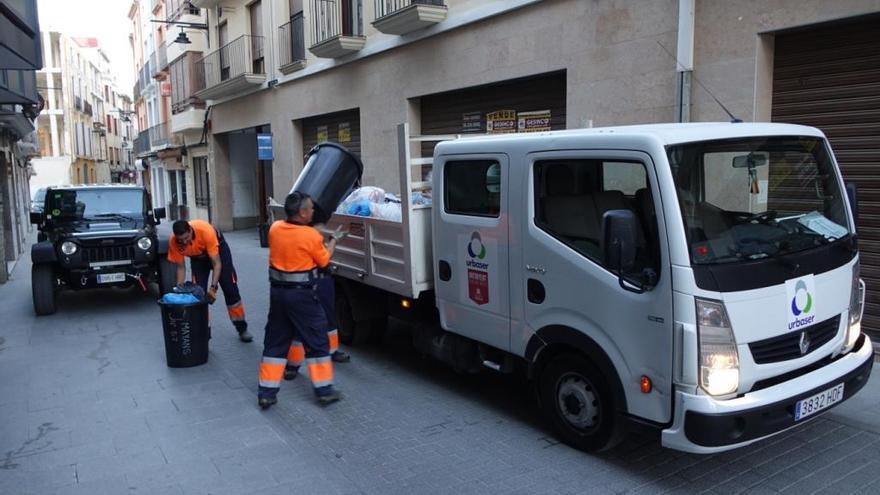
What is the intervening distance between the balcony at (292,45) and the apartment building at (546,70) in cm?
5

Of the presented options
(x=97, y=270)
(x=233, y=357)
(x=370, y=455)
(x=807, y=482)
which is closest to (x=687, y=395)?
(x=807, y=482)

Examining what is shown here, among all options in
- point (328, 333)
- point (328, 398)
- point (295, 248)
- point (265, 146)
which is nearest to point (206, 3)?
point (265, 146)

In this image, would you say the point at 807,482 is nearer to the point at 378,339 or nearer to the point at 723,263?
the point at 723,263

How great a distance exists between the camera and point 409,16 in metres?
10.7

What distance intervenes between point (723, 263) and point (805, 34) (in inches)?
163

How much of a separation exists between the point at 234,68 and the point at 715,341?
60.6ft

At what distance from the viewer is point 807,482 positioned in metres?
3.84

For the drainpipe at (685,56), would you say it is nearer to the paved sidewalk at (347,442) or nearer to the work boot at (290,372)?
the paved sidewalk at (347,442)

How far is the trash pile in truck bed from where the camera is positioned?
233 inches

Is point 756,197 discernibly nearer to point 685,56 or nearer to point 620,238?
point 620,238

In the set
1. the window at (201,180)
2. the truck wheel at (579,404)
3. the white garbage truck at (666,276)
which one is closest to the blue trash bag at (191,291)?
the white garbage truck at (666,276)

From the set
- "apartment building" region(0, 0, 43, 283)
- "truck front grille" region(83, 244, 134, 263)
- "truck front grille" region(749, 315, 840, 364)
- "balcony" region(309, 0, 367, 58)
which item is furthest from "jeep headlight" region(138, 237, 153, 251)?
"truck front grille" region(749, 315, 840, 364)

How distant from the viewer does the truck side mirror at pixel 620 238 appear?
352 centimetres

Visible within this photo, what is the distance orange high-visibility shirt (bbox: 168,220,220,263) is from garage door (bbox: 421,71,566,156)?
190 inches
